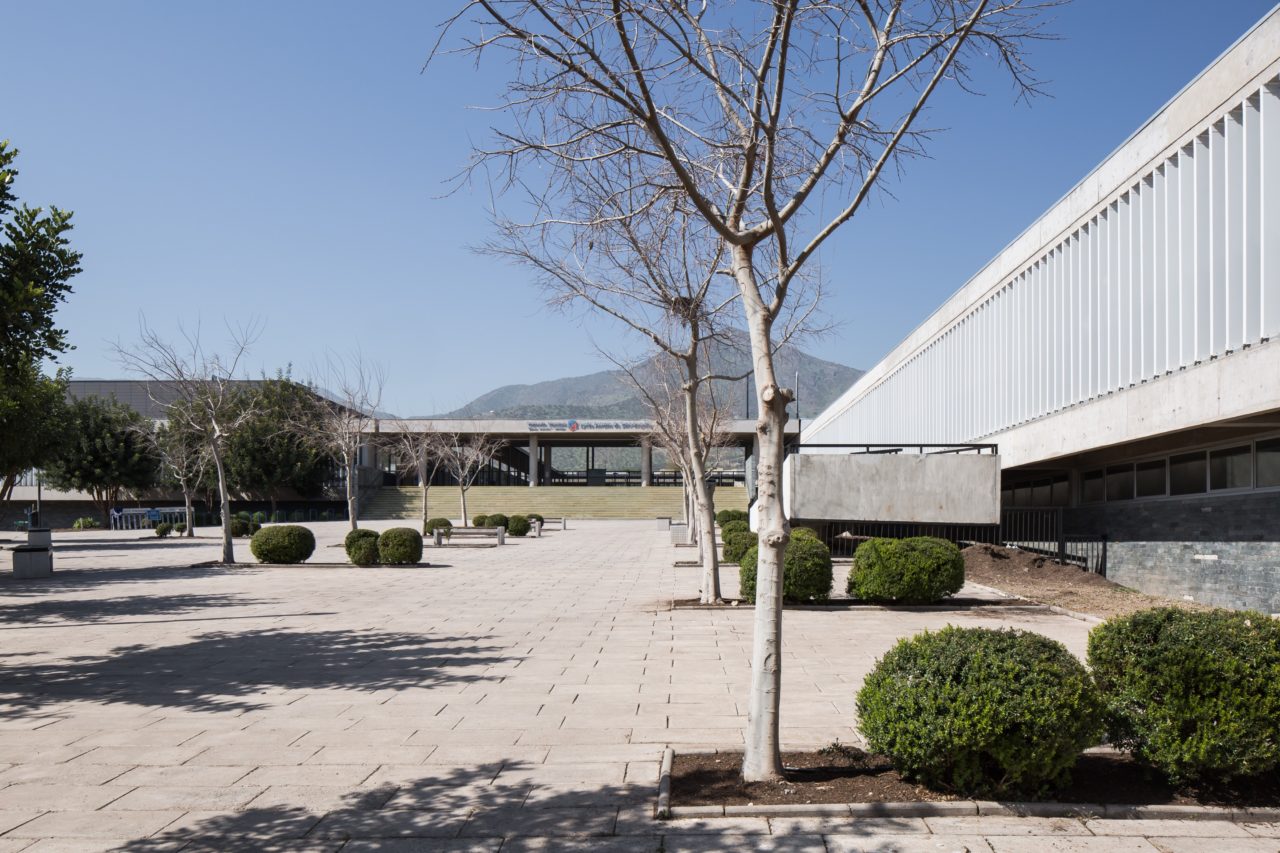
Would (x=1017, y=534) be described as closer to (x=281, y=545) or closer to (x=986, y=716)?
(x=281, y=545)

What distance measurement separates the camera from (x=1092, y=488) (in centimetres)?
2056

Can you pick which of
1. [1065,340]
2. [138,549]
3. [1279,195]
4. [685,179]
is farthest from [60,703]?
[138,549]

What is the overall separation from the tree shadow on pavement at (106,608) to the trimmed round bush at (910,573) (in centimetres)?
968

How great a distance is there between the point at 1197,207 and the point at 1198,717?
36.5 feet

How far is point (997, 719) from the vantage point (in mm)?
4953

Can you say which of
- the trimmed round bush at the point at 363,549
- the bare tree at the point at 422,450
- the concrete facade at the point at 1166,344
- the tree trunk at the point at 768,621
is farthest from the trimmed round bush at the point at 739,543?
the bare tree at the point at 422,450

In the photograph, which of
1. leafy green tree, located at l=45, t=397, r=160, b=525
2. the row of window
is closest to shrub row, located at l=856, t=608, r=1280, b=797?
the row of window

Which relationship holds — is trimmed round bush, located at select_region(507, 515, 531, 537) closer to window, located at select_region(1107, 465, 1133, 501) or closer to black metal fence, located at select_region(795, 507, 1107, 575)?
black metal fence, located at select_region(795, 507, 1107, 575)

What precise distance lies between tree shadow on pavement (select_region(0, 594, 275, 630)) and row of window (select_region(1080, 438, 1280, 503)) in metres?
15.1

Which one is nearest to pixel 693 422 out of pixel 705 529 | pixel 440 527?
pixel 705 529

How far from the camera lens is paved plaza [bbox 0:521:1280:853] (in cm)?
488

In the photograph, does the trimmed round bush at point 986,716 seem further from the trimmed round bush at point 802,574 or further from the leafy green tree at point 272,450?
the leafy green tree at point 272,450

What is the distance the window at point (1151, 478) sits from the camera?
17062 mm

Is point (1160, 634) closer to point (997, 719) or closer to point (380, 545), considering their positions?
point (997, 719)
